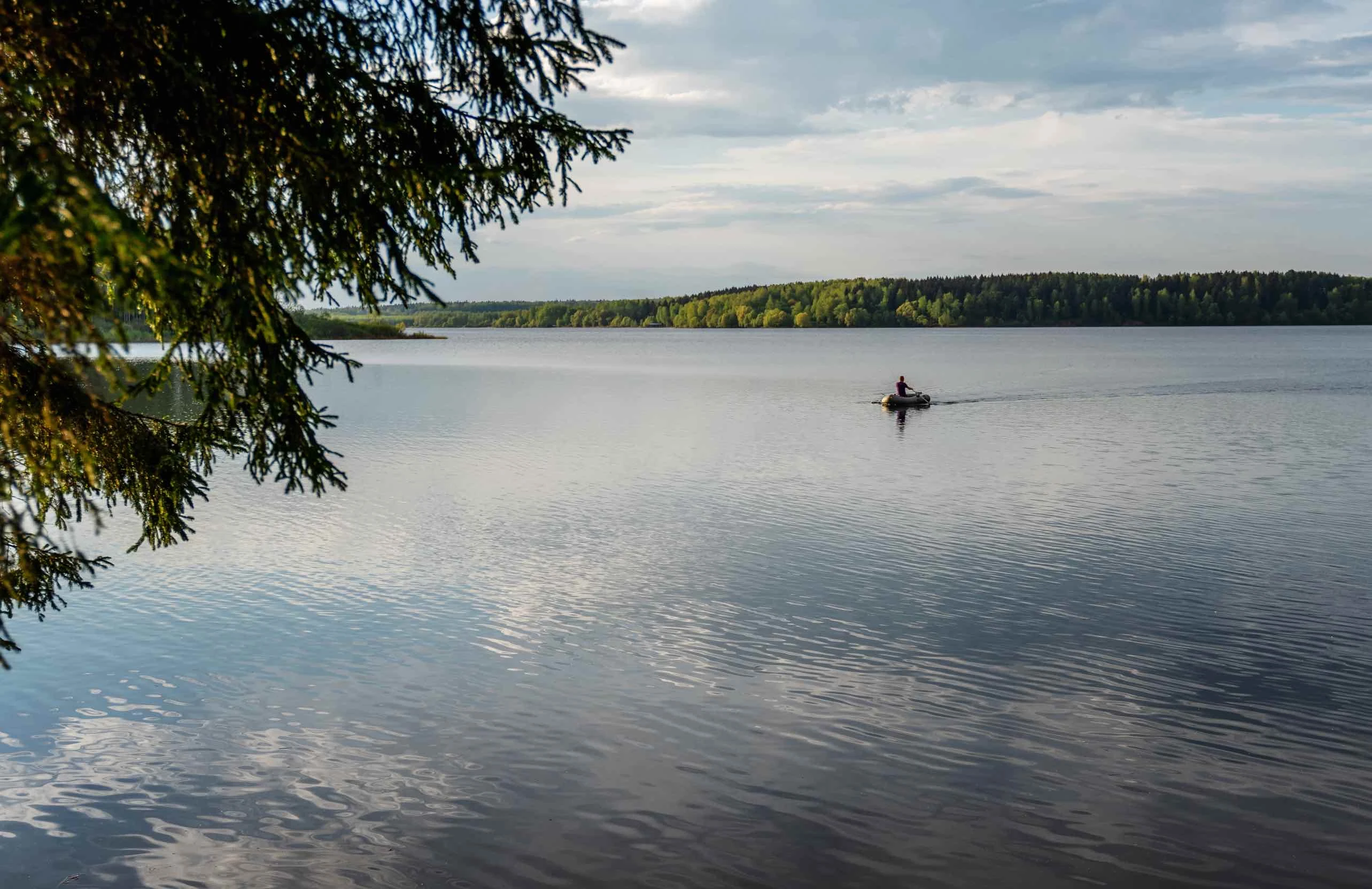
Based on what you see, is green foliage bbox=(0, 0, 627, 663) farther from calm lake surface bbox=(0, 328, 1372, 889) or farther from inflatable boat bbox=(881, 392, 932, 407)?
inflatable boat bbox=(881, 392, 932, 407)

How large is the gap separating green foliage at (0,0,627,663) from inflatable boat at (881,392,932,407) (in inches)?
1877

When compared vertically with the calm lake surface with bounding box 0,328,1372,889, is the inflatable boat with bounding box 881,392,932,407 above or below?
above

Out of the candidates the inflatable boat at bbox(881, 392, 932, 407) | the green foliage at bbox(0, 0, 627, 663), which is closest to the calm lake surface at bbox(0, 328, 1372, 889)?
the green foliage at bbox(0, 0, 627, 663)

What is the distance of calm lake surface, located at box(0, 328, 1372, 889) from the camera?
1012 cm

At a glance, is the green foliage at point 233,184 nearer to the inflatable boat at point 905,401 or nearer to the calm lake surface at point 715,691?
the calm lake surface at point 715,691

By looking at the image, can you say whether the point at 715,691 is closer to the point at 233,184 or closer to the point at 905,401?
the point at 233,184

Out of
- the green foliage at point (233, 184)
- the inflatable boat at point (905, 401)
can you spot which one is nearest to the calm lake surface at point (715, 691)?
Result: the green foliage at point (233, 184)

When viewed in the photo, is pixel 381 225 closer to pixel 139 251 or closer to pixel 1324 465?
pixel 139 251

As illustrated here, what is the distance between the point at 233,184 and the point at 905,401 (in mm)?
50112

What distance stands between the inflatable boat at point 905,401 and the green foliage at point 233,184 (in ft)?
156

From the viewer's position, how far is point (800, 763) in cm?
1173

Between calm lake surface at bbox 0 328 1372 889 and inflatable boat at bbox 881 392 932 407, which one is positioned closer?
calm lake surface at bbox 0 328 1372 889

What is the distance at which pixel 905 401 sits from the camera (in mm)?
55469

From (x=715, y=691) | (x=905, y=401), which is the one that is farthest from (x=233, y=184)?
(x=905, y=401)
